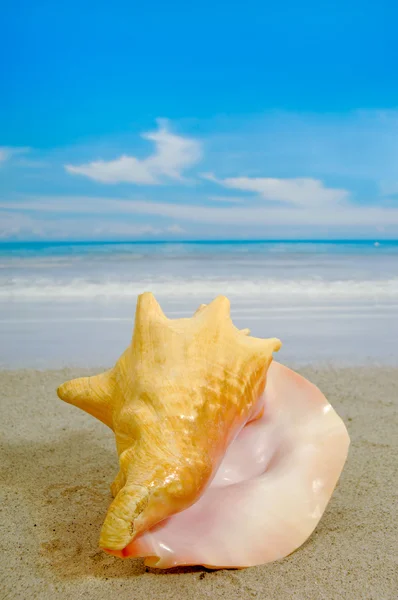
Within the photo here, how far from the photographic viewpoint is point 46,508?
1375mm

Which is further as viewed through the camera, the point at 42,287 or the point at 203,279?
the point at 203,279

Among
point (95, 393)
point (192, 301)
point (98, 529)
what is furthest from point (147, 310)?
point (192, 301)

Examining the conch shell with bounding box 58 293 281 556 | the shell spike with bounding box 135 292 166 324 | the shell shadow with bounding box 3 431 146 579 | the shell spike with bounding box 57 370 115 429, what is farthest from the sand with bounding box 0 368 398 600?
the shell spike with bounding box 135 292 166 324

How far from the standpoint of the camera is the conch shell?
102 cm

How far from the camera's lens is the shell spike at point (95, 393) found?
51.9 inches

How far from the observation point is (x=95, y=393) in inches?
52.4

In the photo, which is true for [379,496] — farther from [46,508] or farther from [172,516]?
[46,508]

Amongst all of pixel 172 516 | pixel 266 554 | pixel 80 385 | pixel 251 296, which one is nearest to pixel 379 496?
pixel 266 554

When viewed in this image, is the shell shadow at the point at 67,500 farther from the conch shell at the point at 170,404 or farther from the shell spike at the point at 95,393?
the shell spike at the point at 95,393

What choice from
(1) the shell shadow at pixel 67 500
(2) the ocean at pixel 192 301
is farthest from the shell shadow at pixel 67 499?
(2) the ocean at pixel 192 301

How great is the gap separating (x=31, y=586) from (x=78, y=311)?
14.2ft

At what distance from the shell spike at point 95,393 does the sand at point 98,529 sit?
0.25 m

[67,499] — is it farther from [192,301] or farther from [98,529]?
[192,301]

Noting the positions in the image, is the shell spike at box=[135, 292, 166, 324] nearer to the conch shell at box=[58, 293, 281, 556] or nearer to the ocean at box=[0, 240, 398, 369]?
the conch shell at box=[58, 293, 281, 556]
